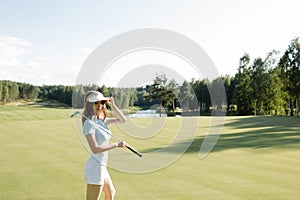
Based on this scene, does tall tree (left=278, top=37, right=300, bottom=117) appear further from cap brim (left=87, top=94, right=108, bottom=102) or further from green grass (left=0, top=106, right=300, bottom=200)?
cap brim (left=87, top=94, right=108, bottom=102)

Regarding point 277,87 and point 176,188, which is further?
point 277,87

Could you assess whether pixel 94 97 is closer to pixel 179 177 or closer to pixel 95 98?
pixel 95 98

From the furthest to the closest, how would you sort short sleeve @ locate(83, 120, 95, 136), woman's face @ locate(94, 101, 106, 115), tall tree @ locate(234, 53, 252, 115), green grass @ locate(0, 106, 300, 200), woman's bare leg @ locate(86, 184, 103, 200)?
tall tree @ locate(234, 53, 252, 115) → green grass @ locate(0, 106, 300, 200) → woman's face @ locate(94, 101, 106, 115) → woman's bare leg @ locate(86, 184, 103, 200) → short sleeve @ locate(83, 120, 95, 136)

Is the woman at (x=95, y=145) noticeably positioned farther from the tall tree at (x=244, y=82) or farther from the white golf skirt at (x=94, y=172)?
the tall tree at (x=244, y=82)

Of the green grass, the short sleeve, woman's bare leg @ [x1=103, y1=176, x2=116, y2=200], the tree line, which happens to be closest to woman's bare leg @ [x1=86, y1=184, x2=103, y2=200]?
woman's bare leg @ [x1=103, y1=176, x2=116, y2=200]

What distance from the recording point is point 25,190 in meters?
8.30

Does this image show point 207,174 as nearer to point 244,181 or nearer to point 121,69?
point 244,181

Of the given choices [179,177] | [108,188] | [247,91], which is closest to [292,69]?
[247,91]

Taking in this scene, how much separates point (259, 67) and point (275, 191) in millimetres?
68310

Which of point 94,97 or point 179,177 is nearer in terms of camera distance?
point 94,97

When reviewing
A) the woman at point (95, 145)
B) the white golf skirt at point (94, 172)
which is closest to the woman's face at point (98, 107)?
the woman at point (95, 145)

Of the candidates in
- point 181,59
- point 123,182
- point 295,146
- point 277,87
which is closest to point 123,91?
point 181,59

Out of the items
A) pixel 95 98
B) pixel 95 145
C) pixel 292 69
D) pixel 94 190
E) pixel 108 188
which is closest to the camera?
pixel 95 145

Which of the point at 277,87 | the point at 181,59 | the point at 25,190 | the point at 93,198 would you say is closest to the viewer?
the point at 93,198
